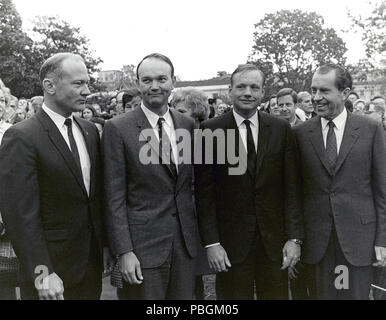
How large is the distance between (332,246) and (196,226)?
109 cm

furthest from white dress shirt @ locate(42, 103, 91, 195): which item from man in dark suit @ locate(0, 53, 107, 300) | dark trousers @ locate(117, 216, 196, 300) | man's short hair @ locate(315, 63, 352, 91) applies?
man's short hair @ locate(315, 63, 352, 91)

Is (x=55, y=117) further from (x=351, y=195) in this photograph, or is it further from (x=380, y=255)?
(x=380, y=255)

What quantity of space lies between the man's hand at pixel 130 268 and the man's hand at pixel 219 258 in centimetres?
62

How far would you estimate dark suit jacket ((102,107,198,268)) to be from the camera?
321 centimetres

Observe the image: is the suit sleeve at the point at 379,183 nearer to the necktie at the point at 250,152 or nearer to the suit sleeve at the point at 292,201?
the suit sleeve at the point at 292,201

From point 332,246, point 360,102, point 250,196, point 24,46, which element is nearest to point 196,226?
point 250,196

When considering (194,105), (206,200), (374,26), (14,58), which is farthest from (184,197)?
(14,58)

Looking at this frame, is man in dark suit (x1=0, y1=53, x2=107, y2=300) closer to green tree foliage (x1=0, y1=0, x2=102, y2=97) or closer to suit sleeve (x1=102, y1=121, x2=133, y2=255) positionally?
suit sleeve (x1=102, y1=121, x2=133, y2=255)

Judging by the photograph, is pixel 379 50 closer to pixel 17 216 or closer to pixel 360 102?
pixel 360 102

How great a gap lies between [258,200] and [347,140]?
0.85m

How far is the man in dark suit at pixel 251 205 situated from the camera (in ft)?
11.6

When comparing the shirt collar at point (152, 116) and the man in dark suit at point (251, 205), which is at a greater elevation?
the shirt collar at point (152, 116)

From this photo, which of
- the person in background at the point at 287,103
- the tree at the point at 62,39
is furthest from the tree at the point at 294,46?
the person in background at the point at 287,103

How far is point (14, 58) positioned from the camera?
33875mm
